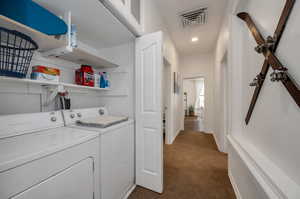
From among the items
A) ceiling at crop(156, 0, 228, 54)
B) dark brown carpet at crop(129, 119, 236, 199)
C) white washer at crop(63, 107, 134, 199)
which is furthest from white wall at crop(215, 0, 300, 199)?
white washer at crop(63, 107, 134, 199)

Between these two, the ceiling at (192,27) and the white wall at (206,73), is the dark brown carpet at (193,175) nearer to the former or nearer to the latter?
the white wall at (206,73)

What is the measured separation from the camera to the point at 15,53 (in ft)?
2.91

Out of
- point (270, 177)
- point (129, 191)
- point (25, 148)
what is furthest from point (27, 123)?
point (270, 177)

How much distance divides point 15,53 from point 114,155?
3.89 feet

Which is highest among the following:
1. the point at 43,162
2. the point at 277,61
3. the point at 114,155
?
the point at 277,61

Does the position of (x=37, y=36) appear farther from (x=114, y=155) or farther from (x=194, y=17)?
(x=194, y=17)

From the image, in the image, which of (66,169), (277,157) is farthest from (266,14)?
(66,169)

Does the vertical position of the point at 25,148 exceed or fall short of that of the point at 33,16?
it falls short

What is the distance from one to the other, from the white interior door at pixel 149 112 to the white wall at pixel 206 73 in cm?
326

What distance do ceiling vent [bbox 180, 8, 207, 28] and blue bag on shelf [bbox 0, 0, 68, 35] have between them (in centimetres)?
224

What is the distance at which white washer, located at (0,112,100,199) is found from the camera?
0.55 metres

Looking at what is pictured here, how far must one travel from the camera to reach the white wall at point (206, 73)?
161 inches

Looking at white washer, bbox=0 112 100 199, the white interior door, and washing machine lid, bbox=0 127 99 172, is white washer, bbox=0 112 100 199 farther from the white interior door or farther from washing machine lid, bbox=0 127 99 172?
the white interior door

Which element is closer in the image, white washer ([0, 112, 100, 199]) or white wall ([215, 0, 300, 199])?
white washer ([0, 112, 100, 199])
